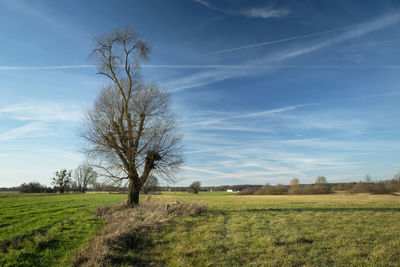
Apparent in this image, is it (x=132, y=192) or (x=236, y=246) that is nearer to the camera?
(x=236, y=246)

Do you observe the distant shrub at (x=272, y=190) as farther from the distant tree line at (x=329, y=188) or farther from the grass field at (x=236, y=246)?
the grass field at (x=236, y=246)

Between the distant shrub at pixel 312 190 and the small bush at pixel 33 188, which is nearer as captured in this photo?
the distant shrub at pixel 312 190

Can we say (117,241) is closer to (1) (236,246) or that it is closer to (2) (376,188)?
(1) (236,246)

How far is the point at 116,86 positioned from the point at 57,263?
1470 centimetres

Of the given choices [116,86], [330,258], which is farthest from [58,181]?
[330,258]

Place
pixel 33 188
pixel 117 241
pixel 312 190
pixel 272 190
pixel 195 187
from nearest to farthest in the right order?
1. pixel 117 241
2. pixel 312 190
3. pixel 33 188
4. pixel 272 190
5. pixel 195 187

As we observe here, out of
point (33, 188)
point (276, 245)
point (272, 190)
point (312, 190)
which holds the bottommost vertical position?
point (272, 190)

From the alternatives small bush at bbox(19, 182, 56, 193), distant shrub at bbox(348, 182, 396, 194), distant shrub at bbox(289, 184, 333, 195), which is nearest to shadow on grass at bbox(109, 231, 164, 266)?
distant shrub at bbox(348, 182, 396, 194)

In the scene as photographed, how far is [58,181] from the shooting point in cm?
7088

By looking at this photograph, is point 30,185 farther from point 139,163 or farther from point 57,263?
point 57,263

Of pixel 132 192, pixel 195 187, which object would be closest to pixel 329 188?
pixel 195 187

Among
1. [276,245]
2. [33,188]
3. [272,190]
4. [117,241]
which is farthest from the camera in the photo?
[272,190]

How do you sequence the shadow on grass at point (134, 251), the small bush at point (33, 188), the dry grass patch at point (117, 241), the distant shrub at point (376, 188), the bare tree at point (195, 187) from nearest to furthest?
the dry grass patch at point (117, 241) < the shadow on grass at point (134, 251) < the distant shrub at point (376, 188) < the small bush at point (33, 188) < the bare tree at point (195, 187)

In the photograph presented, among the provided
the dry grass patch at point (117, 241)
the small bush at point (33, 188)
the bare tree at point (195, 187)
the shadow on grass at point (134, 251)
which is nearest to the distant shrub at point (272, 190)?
the bare tree at point (195, 187)
